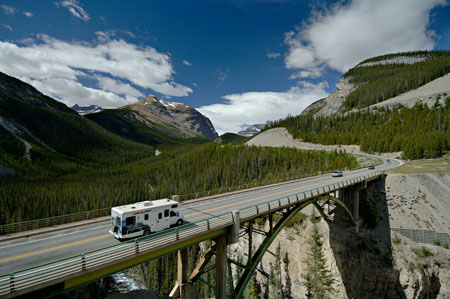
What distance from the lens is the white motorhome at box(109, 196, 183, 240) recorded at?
436 inches

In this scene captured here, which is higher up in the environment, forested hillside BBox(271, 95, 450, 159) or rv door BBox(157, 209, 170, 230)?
forested hillside BBox(271, 95, 450, 159)

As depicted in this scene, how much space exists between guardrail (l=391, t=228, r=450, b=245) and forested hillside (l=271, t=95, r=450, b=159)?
39.7 metres

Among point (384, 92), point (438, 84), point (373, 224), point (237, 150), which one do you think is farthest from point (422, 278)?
point (384, 92)

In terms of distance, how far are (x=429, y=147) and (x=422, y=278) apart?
49.7 m

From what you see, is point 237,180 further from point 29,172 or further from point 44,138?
point 44,138

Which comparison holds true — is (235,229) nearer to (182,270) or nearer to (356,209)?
(182,270)

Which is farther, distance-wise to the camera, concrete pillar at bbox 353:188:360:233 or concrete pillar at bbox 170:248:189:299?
concrete pillar at bbox 353:188:360:233

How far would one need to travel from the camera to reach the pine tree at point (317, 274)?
31.9m

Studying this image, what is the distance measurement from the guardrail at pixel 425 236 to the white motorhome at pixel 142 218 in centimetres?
3614

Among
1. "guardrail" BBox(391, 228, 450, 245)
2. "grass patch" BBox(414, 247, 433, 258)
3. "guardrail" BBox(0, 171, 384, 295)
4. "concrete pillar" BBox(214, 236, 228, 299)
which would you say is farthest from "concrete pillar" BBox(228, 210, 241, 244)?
"grass patch" BBox(414, 247, 433, 258)

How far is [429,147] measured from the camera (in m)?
60.0

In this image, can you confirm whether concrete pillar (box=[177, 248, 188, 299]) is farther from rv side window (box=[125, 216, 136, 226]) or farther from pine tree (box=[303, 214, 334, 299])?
pine tree (box=[303, 214, 334, 299])

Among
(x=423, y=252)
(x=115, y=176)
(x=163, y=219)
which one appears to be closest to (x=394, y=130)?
(x=423, y=252)

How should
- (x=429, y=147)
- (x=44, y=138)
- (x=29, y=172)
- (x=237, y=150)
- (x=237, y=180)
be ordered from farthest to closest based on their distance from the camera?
(x=44, y=138) → (x=29, y=172) → (x=237, y=150) → (x=237, y=180) → (x=429, y=147)
